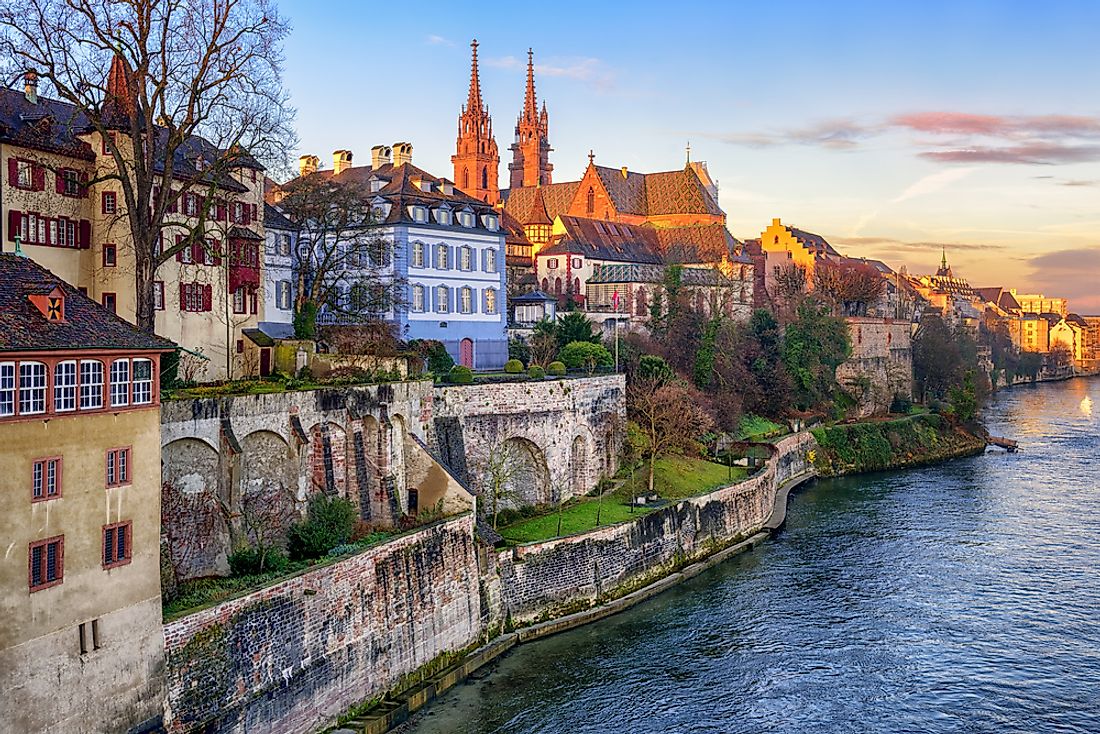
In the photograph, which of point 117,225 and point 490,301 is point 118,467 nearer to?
point 117,225

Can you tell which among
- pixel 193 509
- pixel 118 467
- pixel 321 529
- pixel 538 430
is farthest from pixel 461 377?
pixel 118 467

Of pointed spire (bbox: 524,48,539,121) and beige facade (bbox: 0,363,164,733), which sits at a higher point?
pointed spire (bbox: 524,48,539,121)

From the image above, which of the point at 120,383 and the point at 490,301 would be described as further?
the point at 490,301

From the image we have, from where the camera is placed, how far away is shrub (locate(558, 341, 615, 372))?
51625 millimetres

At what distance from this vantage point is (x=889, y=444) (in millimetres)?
69188

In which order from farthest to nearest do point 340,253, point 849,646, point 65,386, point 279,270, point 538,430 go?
point 340,253 → point 279,270 → point 538,430 → point 849,646 → point 65,386

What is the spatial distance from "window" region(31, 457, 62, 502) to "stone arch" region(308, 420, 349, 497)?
38.0ft

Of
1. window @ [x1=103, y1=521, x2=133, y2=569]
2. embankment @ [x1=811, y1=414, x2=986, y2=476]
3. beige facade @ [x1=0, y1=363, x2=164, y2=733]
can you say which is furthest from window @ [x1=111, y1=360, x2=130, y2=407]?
embankment @ [x1=811, y1=414, x2=986, y2=476]

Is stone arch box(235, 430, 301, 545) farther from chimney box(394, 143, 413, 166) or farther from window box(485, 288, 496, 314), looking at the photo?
chimney box(394, 143, 413, 166)

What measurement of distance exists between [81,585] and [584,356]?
34.2 metres

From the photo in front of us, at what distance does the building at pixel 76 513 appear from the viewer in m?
18.1

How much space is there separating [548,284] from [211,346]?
42.6 m

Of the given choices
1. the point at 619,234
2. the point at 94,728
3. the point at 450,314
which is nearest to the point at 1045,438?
the point at 619,234

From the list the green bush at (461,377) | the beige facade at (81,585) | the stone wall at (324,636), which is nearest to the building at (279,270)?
the green bush at (461,377)
